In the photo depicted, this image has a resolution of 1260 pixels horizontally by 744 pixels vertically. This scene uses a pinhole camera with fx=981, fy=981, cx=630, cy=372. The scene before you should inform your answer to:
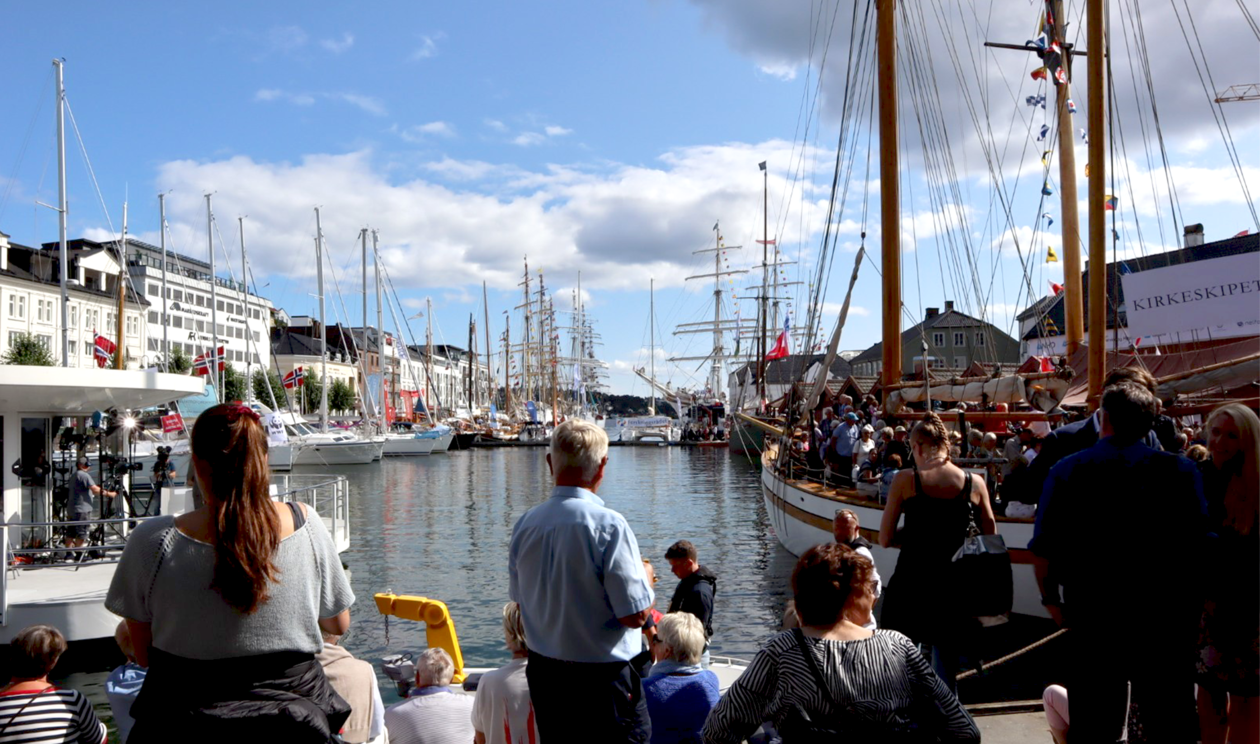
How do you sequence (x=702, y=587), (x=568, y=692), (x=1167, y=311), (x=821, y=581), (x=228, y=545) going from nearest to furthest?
(x=228, y=545), (x=821, y=581), (x=568, y=692), (x=702, y=587), (x=1167, y=311)

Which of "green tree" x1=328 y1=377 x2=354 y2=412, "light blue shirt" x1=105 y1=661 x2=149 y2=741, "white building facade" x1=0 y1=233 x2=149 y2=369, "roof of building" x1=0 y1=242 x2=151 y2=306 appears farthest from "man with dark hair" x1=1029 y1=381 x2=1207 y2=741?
"green tree" x1=328 y1=377 x2=354 y2=412

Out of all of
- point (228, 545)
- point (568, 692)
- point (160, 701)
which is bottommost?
point (568, 692)

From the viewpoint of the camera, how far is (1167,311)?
1189 centimetres

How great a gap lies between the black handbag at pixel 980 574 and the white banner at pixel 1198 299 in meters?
7.27

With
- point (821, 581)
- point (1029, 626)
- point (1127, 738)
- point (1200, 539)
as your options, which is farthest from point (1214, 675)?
point (1029, 626)

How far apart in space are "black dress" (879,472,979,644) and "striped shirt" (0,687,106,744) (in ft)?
13.9

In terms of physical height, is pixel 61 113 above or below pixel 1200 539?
above

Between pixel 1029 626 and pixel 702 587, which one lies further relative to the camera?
pixel 1029 626

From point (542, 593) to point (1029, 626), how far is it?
39.4 feet

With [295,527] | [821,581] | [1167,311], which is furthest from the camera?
[1167,311]

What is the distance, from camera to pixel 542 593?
399 cm

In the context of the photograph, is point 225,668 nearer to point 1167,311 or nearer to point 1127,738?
point 1127,738

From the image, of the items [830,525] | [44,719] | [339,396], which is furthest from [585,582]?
[339,396]

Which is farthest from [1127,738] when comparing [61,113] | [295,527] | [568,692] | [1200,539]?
[61,113]
